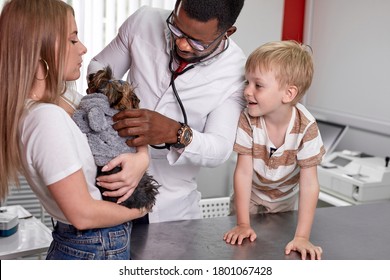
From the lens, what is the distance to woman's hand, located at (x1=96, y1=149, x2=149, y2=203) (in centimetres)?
124

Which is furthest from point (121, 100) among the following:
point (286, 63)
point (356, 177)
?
point (356, 177)

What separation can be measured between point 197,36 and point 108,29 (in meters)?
2.04

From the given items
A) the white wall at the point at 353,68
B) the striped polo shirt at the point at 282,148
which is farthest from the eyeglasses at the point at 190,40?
the white wall at the point at 353,68

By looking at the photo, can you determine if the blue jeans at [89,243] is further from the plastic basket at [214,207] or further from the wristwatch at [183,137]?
the plastic basket at [214,207]

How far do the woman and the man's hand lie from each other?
66 mm

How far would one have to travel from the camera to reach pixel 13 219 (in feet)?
7.68

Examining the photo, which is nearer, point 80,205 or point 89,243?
point 80,205

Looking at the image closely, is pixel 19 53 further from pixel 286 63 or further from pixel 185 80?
pixel 286 63

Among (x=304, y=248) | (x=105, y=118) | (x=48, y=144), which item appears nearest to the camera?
(x=48, y=144)

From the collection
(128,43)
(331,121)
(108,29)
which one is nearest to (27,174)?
(128,43)

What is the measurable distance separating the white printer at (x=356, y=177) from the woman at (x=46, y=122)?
6.00 feet

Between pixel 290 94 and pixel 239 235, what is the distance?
43 centimetres

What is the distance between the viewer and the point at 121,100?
4.23 ft

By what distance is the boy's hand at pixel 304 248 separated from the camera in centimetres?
136
